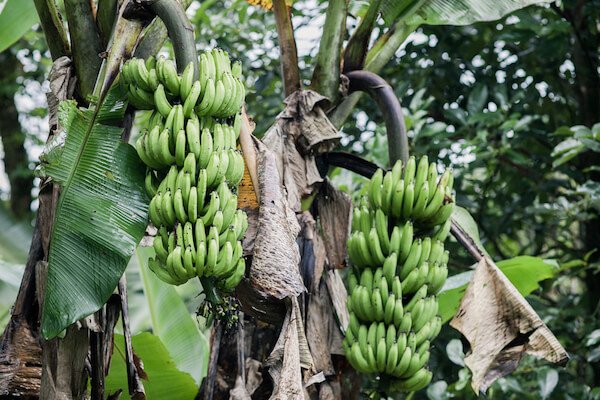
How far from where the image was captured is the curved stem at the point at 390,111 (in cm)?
138

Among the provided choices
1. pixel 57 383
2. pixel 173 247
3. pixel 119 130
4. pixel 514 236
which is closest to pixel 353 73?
pixel 119 130

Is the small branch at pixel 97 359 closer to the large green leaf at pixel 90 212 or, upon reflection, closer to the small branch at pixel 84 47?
the large green leaf at pixel 90 212

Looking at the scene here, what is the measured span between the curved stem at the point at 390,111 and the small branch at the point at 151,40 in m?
0.40

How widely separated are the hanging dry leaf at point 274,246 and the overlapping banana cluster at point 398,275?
0.19m

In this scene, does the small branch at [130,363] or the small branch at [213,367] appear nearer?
the small branch at [130,363]

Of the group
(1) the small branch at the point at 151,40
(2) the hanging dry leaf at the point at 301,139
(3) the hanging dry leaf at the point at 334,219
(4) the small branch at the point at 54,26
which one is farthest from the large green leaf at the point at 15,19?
(3) the hanging dry leaf at the point at 334,219

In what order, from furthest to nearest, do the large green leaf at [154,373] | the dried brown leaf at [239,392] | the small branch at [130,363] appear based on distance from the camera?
the large green leaf at [154,373]
the dried brown leaf at [239,392]
the small branch at [130,363]

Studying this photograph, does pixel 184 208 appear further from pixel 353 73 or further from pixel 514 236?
pixel 514 236

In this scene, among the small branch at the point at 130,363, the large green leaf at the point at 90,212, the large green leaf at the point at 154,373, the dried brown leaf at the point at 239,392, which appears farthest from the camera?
the large green leaf at the point at 154,373

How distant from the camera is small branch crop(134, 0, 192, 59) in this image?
1.25 m

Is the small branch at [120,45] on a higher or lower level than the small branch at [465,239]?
higher

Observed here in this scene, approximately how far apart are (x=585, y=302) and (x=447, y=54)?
924 millimetres

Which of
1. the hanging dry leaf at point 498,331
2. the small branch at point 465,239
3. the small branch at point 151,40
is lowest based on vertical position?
the hanging dry leaf at point 498,331

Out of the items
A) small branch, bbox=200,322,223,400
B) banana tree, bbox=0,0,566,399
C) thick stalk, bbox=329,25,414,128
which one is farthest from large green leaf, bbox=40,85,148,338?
thick stalk, bbox=329,25,414,128
